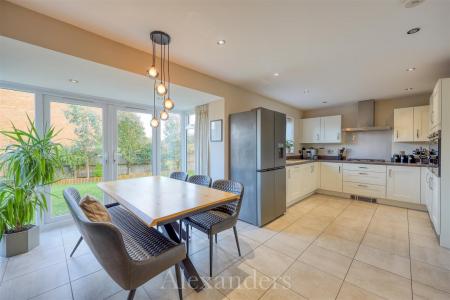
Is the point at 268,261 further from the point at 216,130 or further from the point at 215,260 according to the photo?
the point at 216,130

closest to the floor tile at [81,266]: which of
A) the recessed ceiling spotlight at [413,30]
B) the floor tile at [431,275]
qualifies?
the floor tile at [431,275]

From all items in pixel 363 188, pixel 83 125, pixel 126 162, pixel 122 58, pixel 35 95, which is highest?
pixel 122 58

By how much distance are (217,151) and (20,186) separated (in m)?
2.61

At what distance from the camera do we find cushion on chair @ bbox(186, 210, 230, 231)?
1.90m

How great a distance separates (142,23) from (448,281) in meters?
3.77

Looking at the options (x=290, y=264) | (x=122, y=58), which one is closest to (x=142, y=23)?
(x=122, y=58)

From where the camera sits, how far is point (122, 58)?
6.90 ft

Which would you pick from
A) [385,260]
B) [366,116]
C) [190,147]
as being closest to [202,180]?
[190,147]

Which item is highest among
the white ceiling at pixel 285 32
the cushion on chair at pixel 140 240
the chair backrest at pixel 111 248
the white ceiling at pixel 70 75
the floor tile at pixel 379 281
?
the white ceiling at pixel 285 32

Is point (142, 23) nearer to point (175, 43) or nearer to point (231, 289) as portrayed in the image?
point (175, 43)

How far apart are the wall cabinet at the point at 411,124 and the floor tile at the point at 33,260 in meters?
6.16

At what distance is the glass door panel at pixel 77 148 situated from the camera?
2.85 metres

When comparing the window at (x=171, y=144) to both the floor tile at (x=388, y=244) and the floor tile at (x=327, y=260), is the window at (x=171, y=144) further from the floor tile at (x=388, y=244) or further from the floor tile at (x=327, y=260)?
the floor tile at (x=388, y=244)

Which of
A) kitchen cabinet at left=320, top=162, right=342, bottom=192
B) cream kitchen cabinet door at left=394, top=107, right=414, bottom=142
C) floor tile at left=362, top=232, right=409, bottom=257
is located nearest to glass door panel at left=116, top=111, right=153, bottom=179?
floor tile at left=362, top=232, right=409, bottom=257
